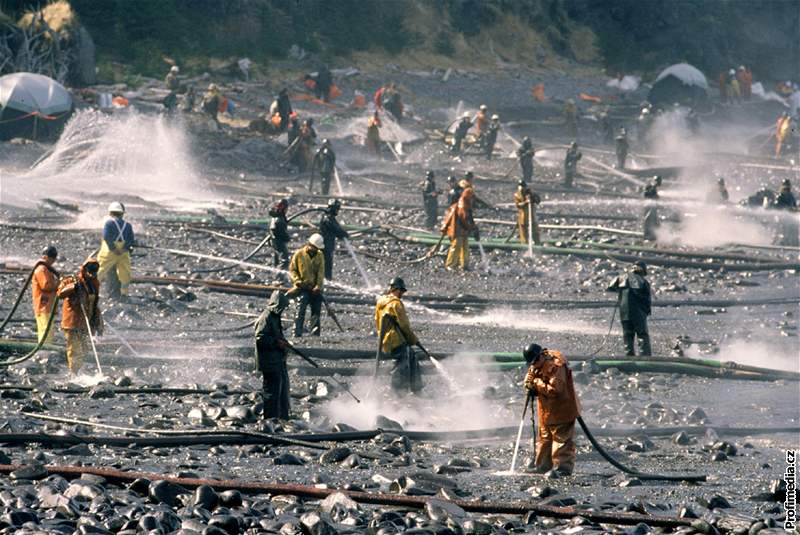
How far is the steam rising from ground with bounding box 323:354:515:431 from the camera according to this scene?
615 inches

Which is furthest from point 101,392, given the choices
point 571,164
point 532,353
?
point 571,164

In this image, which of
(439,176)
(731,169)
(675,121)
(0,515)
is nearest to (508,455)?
(0,515)

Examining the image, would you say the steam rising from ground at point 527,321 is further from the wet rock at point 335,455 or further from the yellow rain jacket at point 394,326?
the wet rock at point 335,455

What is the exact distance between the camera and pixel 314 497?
11.3 metres

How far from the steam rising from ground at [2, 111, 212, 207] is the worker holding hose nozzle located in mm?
19669

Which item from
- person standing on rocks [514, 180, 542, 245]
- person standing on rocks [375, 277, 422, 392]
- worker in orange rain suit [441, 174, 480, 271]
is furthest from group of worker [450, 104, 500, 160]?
person standing on rocks [375, 277, 422, 392]

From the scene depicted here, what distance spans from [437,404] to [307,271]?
3.34 metres

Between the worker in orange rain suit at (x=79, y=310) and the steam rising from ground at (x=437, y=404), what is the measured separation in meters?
3.07

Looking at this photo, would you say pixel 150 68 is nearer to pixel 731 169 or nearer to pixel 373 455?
pixel 731 169

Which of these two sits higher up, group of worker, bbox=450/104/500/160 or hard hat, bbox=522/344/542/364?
group of worker, bbox=450/104/500/160

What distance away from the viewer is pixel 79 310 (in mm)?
16281

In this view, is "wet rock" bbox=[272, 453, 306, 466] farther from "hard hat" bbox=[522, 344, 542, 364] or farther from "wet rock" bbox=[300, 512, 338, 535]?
"wet rock" bbox=[300, 512, 338, 535]

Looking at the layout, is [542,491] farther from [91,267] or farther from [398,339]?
[91,267]

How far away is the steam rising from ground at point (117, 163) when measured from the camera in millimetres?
32062
